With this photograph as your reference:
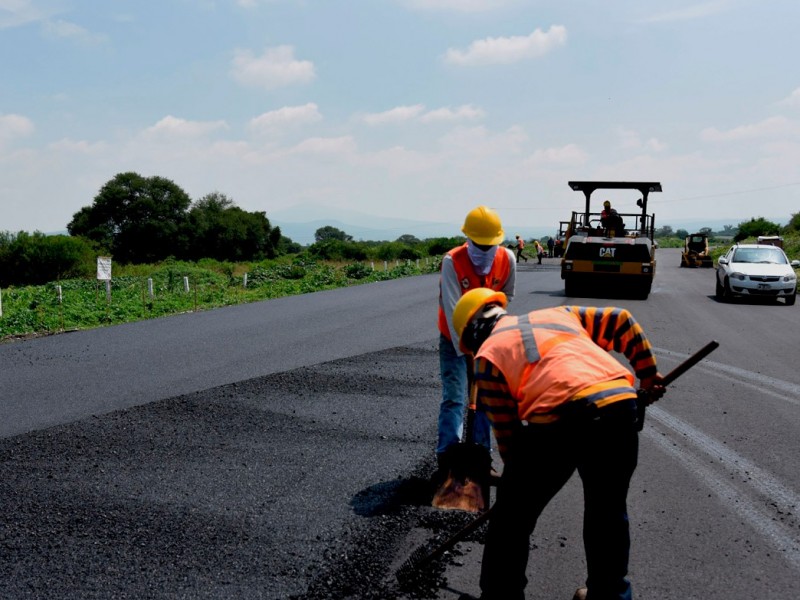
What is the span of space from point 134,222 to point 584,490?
74.1 meters

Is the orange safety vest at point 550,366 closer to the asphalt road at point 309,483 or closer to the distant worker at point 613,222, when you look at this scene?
the asphalt road at point 309,483

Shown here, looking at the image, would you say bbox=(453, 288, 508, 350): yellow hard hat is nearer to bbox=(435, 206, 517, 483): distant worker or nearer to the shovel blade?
bbox=(435, 206, 517, 483): distant worker

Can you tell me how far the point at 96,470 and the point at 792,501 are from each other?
16.0 ft

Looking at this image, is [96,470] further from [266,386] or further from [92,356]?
[92,356]

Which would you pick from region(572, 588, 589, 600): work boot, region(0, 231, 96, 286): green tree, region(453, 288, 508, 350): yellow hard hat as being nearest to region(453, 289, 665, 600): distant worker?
region(453, 288, 508, 350): yellow hard hat

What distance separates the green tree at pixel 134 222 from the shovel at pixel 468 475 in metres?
70.8

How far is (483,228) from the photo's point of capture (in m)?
4.80

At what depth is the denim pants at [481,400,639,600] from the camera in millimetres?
2781

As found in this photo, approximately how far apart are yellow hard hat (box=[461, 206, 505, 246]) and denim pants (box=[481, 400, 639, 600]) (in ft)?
6.95

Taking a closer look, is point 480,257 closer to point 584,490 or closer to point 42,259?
point 584,490

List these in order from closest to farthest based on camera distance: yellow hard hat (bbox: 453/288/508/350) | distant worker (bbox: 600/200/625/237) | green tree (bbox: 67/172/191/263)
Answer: yellow hard hat (bbox: 453/288/508/350)
distant worker (bbox: 600/200/625/237)
green tree (bbox: 67/172/191/263)

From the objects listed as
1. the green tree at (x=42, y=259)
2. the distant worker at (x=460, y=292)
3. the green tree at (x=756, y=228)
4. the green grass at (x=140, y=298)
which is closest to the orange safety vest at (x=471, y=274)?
the distant worker at (x=460, y=292)

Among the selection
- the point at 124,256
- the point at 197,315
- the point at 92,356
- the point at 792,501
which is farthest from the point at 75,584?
the point at 124,256

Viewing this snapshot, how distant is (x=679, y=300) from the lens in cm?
1814
